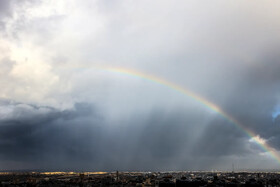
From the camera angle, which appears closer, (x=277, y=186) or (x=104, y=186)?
(x=277, y=186)

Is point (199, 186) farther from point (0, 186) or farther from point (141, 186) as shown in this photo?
point (0, 186)

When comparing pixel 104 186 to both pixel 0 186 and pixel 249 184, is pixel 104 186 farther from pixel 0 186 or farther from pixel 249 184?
pixel 249 184

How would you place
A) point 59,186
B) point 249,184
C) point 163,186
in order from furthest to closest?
point 59,186 < point 163,186 < point 249,184

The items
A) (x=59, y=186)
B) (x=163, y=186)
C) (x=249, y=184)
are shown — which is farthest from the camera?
(x=59, y=186)

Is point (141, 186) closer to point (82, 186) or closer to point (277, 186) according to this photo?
point (82, 186)

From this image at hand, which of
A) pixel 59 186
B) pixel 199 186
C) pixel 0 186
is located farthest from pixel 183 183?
pixel 0 186

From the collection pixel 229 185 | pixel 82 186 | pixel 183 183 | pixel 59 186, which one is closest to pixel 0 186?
pixel 59 186

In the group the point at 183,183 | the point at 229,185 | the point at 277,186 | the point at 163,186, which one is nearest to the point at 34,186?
the point at 163,186

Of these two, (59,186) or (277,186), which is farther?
(59,186)
